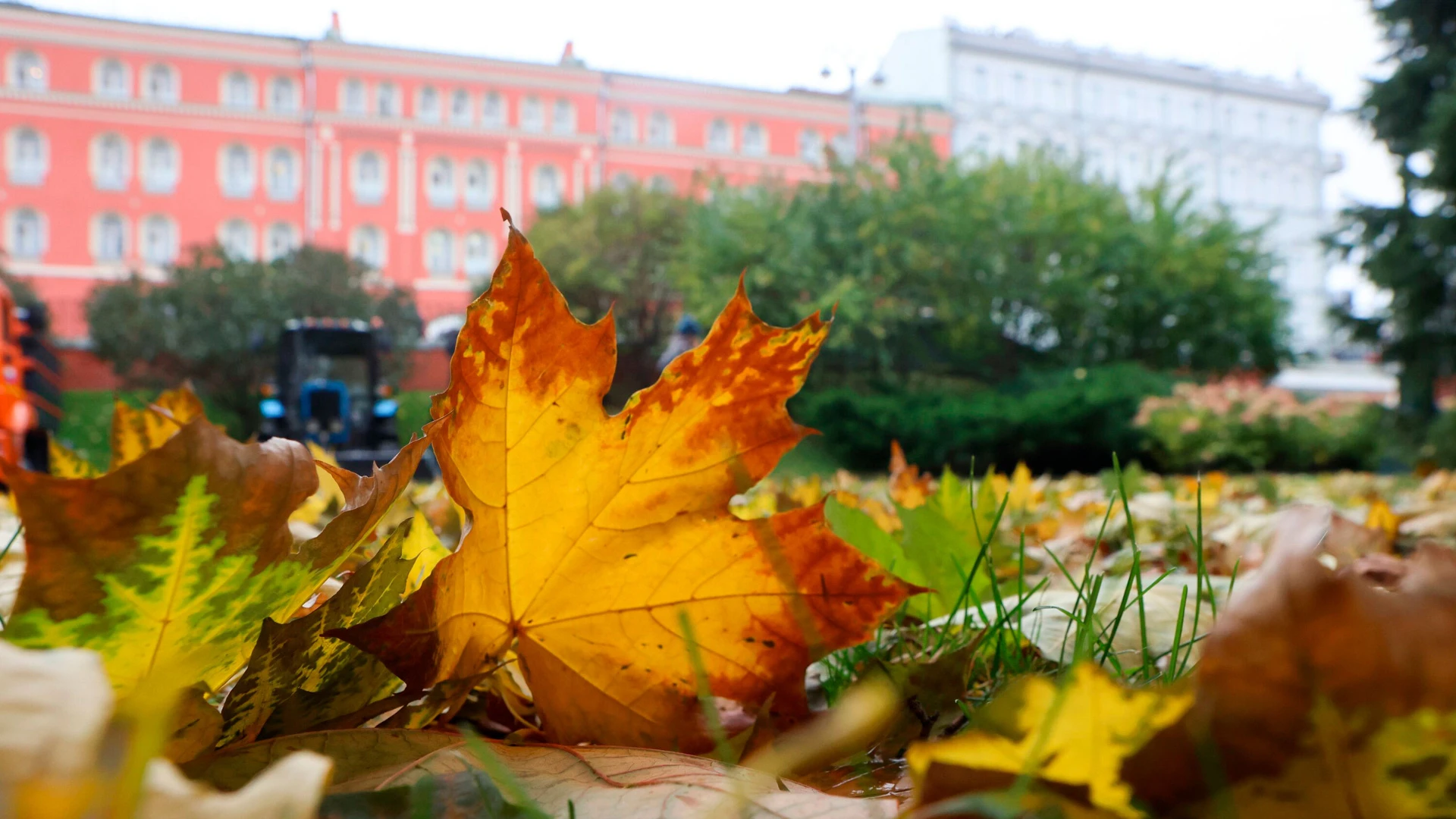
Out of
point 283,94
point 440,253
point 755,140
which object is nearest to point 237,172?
point 283,94

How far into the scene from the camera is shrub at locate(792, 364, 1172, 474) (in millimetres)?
8992

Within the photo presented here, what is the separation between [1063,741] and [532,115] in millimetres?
22382

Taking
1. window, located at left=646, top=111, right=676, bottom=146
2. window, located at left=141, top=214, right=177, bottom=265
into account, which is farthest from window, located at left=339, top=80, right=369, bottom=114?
window, located at left=646, top=111, right=676, bottom=146

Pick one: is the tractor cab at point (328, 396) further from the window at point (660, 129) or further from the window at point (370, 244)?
the window at point (660, 129)

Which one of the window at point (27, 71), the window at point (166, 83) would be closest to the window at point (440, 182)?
the window at point (166, 83)

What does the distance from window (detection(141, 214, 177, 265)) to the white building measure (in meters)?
14.9

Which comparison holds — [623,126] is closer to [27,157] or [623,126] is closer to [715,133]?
[715,133]

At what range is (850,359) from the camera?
12.2 metres

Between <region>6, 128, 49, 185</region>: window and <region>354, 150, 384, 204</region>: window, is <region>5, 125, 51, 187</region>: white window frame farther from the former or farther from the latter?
<region>354, 150, 384, 204</region>: window

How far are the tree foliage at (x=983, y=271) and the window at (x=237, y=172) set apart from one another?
11.1 m

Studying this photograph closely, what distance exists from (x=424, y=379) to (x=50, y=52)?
9505 mm

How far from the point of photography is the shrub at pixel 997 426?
29.5 feet

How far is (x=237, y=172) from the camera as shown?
19.8 meters

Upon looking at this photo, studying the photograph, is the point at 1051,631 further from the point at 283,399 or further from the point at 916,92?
the point at 916,92
